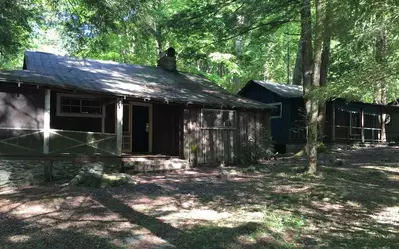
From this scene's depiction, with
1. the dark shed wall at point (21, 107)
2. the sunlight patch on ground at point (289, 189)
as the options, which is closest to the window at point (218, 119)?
the sunlight patch on ground at point (289, 189)

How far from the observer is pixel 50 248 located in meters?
5.34

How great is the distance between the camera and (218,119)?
1505cm

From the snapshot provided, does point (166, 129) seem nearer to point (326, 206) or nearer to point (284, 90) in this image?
point (326, 206)

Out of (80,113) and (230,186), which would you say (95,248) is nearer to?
(230,186)

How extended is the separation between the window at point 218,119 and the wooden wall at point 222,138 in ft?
0.46

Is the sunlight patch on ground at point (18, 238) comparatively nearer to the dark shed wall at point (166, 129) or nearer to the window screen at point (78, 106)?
the window screen at point (78, 106)

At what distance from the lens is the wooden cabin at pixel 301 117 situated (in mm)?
20641

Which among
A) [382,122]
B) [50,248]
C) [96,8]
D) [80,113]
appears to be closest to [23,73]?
[80,113]

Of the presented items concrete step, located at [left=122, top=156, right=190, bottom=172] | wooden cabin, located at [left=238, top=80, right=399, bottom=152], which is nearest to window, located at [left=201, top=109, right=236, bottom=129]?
concrete step, located at [left=122, top=156, right=190, bottom=172]

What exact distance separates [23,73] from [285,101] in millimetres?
13826

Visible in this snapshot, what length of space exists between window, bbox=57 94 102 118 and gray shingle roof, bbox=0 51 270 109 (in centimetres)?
77

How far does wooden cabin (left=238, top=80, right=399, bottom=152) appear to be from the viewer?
2064 cm

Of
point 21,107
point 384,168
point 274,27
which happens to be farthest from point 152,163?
point 384,168

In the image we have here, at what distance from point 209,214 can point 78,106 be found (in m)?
7.99
